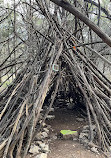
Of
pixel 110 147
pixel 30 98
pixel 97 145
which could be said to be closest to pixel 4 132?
pixel 30 98


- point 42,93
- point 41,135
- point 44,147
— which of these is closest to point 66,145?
point 44,147

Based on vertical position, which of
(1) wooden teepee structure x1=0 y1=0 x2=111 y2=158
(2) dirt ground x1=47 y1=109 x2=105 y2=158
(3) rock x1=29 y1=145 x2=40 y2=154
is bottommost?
(2) dirt ground x1=47 y1=109 x2=105 y2=158

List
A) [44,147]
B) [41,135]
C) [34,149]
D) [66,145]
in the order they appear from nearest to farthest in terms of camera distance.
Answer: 1. [34,149]
2. [44,147]
3. [66,145]
4. [41,135]

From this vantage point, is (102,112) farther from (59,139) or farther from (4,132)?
(4,132)

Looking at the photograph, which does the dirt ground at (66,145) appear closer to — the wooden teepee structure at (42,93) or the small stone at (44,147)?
the small stone at (44,147)

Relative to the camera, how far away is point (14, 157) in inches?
89.7

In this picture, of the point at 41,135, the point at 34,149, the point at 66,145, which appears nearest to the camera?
the point at 34,149

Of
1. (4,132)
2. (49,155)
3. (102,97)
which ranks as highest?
(102,97)

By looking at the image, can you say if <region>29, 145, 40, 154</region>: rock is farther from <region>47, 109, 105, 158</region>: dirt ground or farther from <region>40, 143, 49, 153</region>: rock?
<region>47, 109, 105, 158</region>: dirt ground

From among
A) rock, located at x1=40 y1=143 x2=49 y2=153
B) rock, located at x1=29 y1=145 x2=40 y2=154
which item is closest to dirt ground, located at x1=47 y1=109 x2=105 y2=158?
rock, located at x1=40 y1=143 x2=49 y2=153

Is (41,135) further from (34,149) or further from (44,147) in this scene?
(34,149)

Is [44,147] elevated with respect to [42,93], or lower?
lower

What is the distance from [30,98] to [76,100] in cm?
203

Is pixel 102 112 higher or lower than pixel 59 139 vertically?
higher
